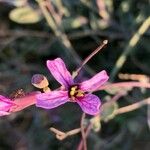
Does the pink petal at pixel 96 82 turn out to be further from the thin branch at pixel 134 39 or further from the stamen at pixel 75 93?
the thin branch at pixel 134 39

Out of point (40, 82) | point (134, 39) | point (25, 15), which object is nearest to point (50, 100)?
point (40, 82)

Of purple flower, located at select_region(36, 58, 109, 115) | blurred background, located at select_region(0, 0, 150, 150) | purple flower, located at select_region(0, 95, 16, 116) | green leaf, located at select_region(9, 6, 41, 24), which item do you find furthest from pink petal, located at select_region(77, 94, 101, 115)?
green leaf, located at select_region(9, 6, 41, 24)

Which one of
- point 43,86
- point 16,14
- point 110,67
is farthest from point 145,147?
point 43,86

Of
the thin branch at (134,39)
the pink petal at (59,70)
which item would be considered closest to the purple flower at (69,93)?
the pink petal at (59,70)

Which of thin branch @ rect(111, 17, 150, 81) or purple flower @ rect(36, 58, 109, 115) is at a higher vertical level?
purple flower @ rect(36, 58, 109, 115)

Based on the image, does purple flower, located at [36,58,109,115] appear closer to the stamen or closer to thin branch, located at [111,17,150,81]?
the stamen

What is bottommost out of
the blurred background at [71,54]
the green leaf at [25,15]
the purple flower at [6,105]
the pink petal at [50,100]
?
the blurred background at [71,54]
